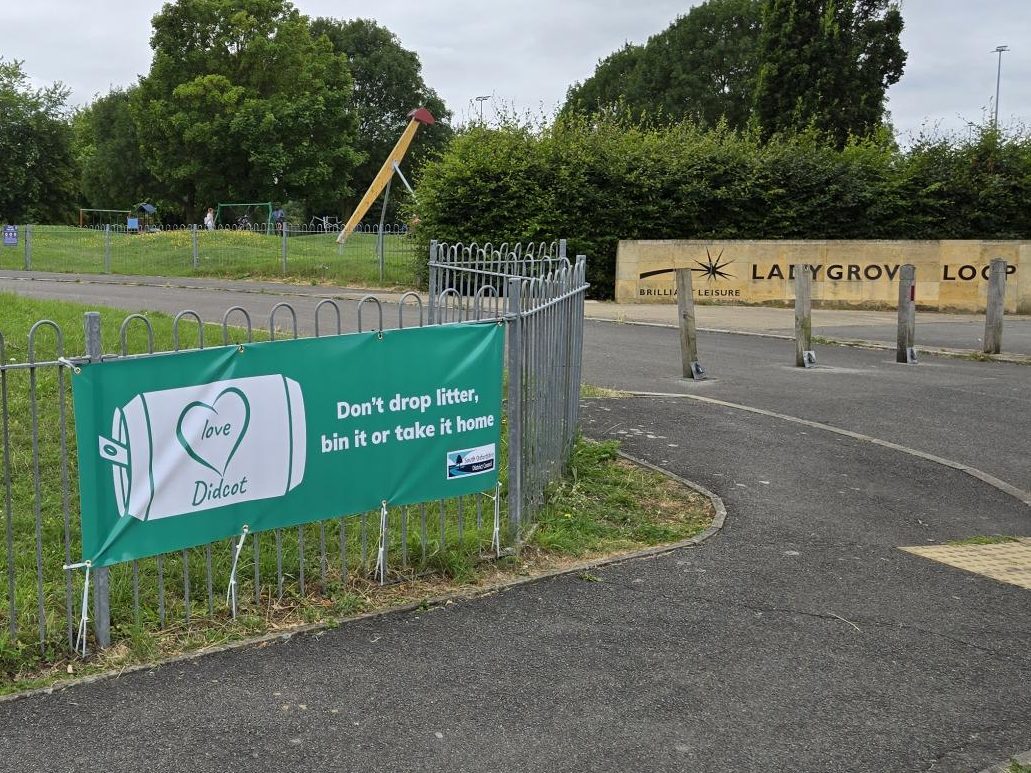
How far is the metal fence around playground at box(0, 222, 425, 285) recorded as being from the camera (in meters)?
27.0

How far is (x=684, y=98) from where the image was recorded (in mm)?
62938

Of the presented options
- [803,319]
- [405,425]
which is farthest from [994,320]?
[405,425]

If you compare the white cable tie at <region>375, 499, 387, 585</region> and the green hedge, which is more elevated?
the green hedge

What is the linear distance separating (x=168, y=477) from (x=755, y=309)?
18.0 m

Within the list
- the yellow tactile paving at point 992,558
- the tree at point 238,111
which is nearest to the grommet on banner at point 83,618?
the yellow tactile paving at point 992,558

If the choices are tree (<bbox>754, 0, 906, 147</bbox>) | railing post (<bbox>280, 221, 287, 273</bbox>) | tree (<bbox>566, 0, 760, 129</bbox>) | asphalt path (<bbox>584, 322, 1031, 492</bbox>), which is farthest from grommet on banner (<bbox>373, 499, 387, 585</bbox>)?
tree (<bbox>566, 0, 760, 129</bbox>)

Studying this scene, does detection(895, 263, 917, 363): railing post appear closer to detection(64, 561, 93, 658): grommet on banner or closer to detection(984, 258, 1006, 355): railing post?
detection(984, 258, 1006, 355): railing post

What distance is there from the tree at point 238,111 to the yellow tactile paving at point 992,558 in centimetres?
4887

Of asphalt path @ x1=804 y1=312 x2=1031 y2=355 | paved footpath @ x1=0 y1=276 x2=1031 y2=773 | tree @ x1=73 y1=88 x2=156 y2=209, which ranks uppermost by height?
tree @ x1=73 y1=88 x2=156 y2=209

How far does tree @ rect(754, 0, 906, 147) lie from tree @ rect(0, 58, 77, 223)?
1584 inches

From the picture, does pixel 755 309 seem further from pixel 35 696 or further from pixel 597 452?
pixel 35 696

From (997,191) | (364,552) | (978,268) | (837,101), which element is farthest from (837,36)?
(364,552)

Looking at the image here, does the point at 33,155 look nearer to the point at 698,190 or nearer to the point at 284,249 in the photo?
the point at 284,249

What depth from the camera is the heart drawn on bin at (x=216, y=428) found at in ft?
15.1
